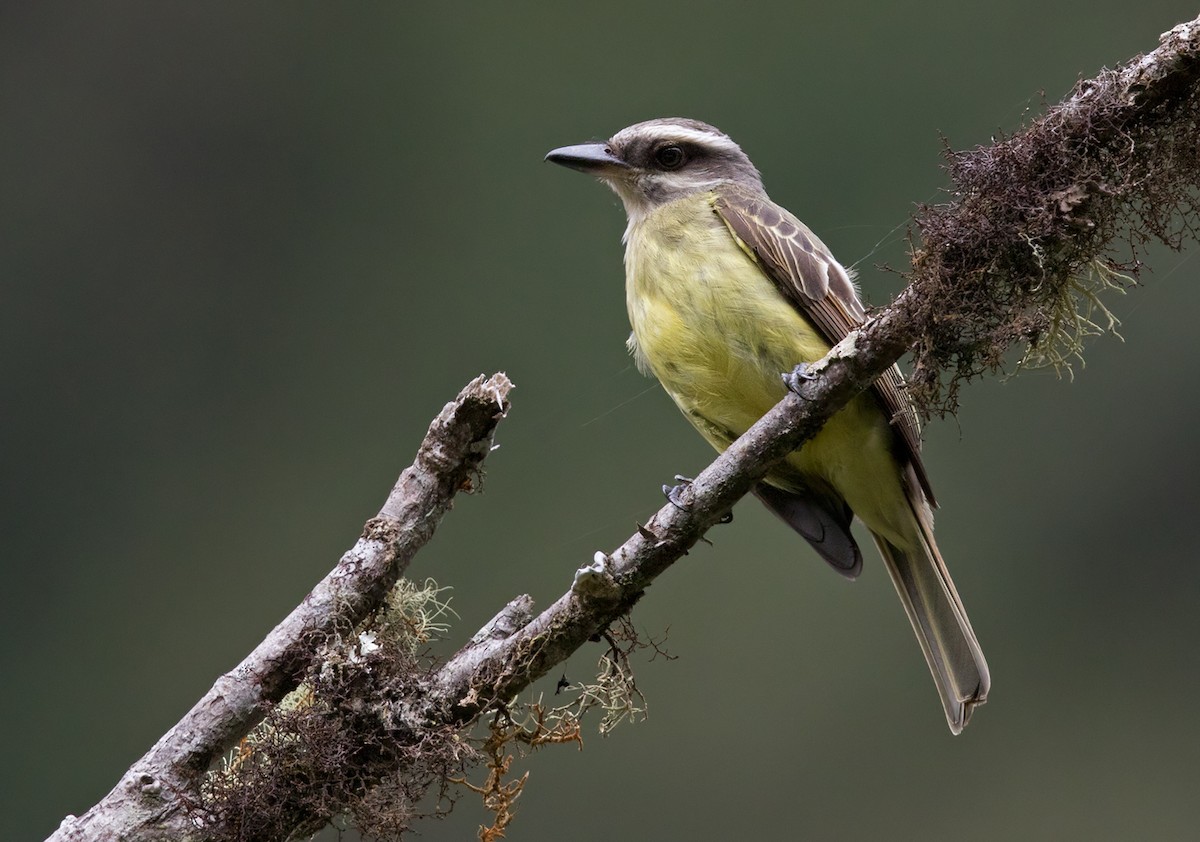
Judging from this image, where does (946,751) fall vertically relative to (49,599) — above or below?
below

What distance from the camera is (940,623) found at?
488 centimetres

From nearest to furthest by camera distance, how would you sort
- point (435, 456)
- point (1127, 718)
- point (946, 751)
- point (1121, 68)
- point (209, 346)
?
point (1121, 68)
point (435, 456)
point (946, 751)
point (1127, 718)
point (209, 346)

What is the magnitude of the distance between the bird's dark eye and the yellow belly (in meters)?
0.53

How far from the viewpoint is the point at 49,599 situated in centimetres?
1516

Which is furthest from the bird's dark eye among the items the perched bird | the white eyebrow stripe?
the perched bird

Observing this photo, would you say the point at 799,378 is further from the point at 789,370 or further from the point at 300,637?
the point at 300,637

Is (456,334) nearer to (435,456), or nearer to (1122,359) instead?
(1122,359)

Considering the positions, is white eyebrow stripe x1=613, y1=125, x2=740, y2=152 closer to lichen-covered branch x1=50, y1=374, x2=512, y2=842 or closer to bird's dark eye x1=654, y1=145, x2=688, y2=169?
bird's dark eye x1=654, y1=145, x2=688, y2=169

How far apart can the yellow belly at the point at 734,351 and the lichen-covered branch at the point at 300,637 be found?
118cm

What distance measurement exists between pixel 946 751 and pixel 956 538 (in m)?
2.18

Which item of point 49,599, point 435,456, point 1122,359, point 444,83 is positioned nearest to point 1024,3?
point 1122,359

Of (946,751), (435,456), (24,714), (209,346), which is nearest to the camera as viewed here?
(435,456)

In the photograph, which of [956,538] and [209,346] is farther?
[209,346]

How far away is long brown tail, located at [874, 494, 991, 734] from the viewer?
4.73m
